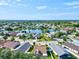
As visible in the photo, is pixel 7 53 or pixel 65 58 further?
pixel 65 58

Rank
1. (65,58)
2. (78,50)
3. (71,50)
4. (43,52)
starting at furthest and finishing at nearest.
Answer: (71,50) → (78,50) → (43,52) → (65,58)

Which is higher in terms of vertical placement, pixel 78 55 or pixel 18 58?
pixel 18 58

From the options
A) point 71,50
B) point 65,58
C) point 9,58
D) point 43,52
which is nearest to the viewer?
point 9,58

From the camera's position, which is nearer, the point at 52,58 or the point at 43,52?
the point at 52,58

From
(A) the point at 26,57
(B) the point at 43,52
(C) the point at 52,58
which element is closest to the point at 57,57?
(C) the point at 52,58

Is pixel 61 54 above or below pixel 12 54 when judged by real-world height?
below

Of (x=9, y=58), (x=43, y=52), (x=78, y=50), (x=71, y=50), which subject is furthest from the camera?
(x=71, y=50)

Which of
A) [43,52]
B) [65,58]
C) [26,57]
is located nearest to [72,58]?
[65,58]

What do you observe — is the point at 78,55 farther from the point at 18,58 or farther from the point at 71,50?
the point at 18,58

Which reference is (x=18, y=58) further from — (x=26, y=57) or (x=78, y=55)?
(x=78, y=55)
